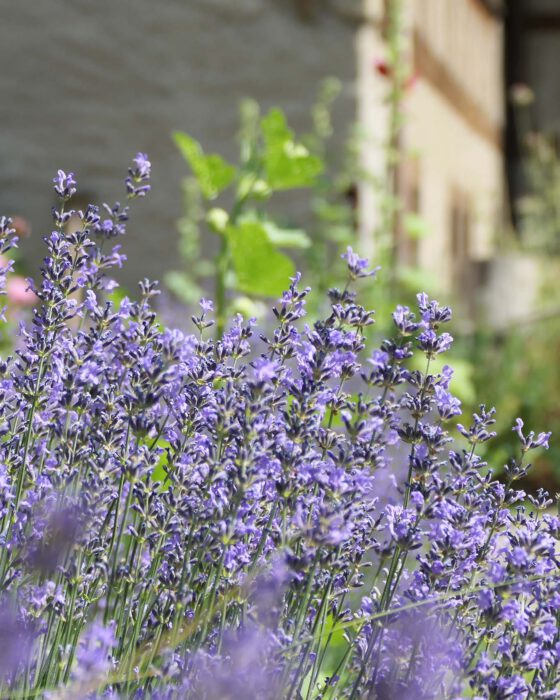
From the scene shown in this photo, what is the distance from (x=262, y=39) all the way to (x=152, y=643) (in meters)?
6.64

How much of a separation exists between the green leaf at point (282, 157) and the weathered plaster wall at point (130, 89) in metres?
4.41

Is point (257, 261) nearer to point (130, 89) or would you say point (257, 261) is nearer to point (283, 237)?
point (283, 237)

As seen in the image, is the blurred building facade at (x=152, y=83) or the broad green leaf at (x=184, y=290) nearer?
the broad green leaf at (x=184, y=290)

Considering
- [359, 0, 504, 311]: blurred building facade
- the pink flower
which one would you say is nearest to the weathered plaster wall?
[359, 0, 504, 311]: blurred building facade

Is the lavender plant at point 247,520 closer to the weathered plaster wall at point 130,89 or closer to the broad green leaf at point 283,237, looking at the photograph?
the broad green leaf at point 283,237

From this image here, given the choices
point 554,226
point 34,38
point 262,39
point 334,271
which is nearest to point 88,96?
point 34,38

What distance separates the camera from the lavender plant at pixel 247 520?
1.45m

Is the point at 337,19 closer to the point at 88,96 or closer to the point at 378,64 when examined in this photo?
the point at 88,96

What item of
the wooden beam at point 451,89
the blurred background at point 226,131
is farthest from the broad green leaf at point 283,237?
the wooden beam at point 451,89

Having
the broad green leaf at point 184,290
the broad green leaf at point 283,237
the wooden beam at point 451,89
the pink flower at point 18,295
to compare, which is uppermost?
the wooden beam at point 451,89

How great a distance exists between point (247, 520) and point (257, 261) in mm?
1682

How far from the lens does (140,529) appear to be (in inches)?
62.7

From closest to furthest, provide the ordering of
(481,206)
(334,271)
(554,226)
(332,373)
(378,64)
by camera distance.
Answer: (332,373), (378,64), (334,271), (554,226), (481,206)

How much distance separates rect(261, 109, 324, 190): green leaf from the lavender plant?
1.56 metres
